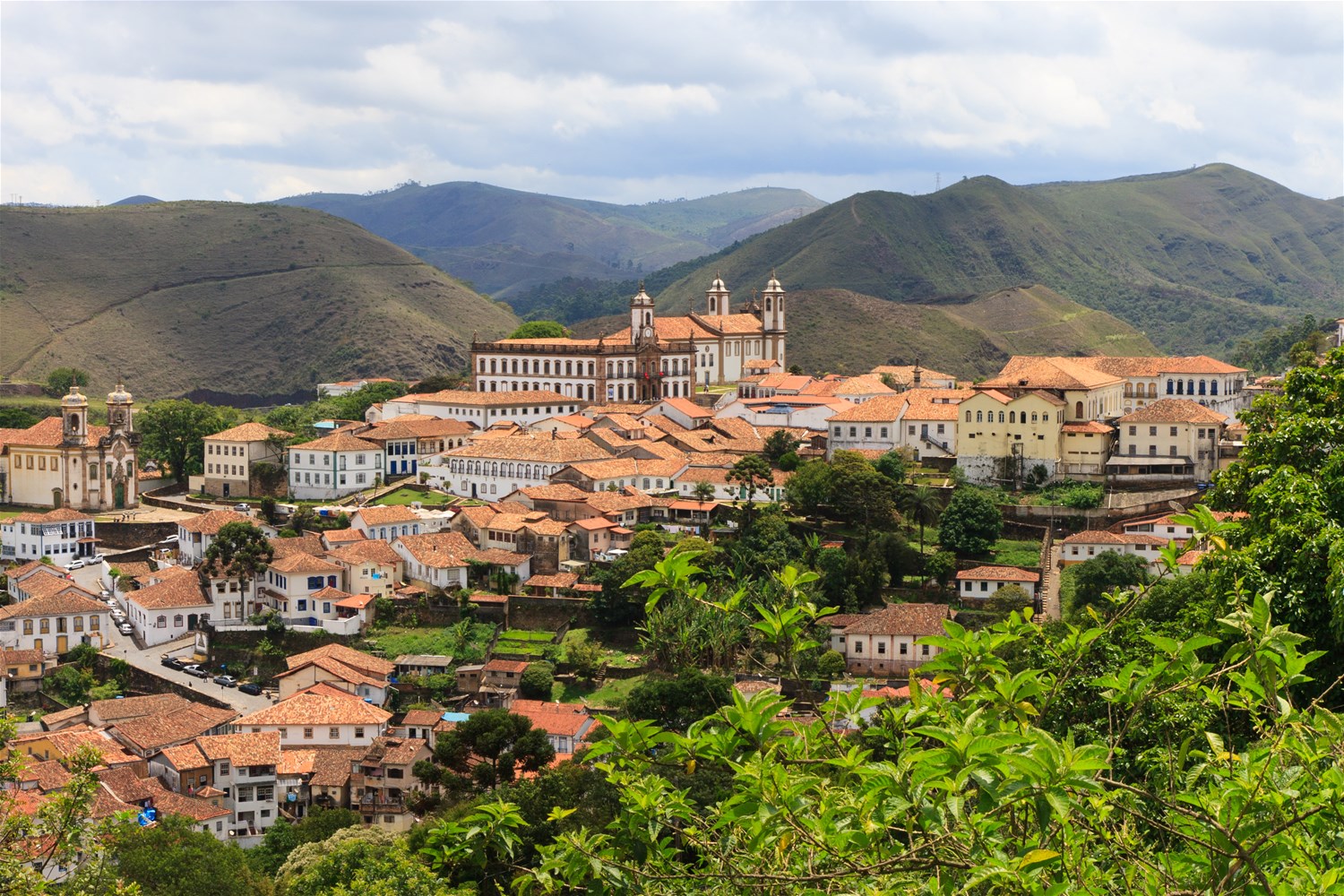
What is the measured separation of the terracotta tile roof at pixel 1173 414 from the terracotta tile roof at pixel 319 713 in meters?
24.6

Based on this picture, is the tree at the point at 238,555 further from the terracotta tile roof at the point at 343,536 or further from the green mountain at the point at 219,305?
the green mountain at the point at 219,305

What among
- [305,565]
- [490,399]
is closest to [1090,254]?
[490,399]

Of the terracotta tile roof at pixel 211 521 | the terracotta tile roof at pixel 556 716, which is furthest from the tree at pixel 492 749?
the terracotta tile roof at pixel 211 521

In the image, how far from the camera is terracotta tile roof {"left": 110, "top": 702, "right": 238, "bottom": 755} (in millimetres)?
36438

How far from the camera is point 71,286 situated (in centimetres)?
11650

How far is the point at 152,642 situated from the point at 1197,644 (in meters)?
43.1

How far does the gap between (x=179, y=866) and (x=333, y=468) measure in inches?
1165

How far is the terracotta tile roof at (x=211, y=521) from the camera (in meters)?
49.3

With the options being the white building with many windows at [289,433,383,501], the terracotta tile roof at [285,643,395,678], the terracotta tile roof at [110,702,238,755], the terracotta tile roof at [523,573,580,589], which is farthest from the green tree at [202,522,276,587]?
the white building with many windows at [289,433,383,501]

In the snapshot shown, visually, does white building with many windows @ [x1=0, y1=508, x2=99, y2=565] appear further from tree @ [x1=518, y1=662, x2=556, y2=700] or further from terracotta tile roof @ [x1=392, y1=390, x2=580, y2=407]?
tree @ [x1=518, y1=662, x2=556, y2=700]

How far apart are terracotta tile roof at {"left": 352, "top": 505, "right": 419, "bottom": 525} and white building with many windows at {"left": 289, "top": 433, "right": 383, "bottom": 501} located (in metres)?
5.31

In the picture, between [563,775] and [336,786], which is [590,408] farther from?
[563,775]

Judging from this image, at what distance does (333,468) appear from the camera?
55.1 meters

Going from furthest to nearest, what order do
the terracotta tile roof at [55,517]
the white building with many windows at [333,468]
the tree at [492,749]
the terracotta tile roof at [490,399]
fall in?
the terracotta tile roof at [490,399]
the white building with many windows at [333,468]
the terracotta tile roof at [55,517]
the tree at [492,749]
